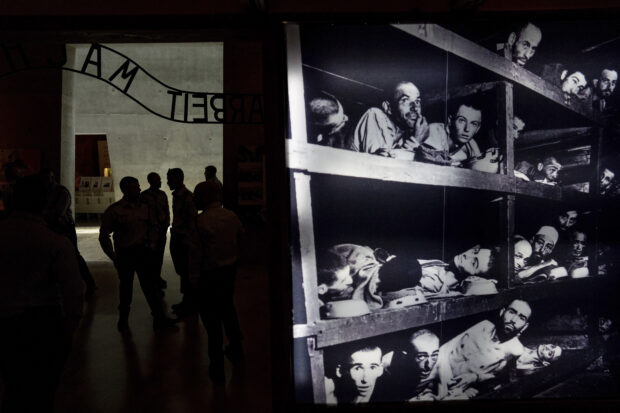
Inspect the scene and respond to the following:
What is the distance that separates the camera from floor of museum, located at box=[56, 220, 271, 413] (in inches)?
136

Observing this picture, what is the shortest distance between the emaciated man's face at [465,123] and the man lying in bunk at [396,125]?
185 millimetres

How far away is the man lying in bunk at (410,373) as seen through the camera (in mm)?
2977

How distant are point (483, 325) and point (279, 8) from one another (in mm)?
2336

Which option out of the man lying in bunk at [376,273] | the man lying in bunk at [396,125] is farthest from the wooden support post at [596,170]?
the man lying in bunk at [376,273]

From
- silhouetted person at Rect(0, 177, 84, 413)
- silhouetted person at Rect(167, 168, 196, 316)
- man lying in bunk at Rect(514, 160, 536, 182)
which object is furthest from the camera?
silhouetted person at Rect(167, 168, 196, 316)

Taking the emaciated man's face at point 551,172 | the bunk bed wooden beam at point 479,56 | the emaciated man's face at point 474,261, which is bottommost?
the emaciated man's face at point 474,261

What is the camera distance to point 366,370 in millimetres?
2965

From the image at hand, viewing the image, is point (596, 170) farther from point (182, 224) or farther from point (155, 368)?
point (182, 224)

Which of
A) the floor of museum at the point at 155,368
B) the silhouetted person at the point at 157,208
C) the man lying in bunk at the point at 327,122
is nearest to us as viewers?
the man lying in bunk at the point at 327,122

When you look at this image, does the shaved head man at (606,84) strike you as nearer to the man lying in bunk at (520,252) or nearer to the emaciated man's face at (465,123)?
the emaciated man's face at (465,123)

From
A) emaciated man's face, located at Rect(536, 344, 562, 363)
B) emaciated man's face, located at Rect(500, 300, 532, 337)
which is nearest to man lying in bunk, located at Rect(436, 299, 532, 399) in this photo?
emaciated man's face, located at Rect(500, 300, 532, 337)

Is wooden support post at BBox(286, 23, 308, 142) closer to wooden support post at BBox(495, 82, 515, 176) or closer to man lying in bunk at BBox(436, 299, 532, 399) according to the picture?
wooden support post at BBox(495, 82, 515, 176)

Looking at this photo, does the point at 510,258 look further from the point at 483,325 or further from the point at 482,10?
the point at 482,10

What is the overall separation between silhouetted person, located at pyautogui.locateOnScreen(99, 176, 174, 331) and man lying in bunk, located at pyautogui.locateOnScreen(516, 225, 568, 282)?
361 cm
